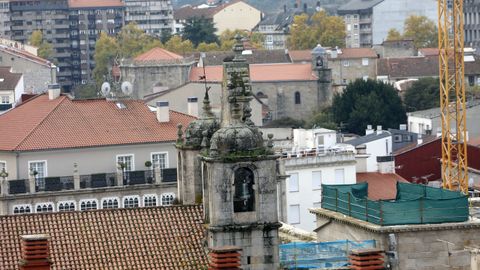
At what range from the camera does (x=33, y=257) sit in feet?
135

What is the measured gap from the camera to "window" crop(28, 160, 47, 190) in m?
81.9

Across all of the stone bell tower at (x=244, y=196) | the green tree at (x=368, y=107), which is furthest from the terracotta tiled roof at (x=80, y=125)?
the green tree at (x=368, y=107)

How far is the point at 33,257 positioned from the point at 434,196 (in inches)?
422

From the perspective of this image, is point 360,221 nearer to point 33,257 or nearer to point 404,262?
point 404,262

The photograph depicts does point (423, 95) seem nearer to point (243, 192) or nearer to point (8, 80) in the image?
point (8, 80)

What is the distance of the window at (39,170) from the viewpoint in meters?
81.9

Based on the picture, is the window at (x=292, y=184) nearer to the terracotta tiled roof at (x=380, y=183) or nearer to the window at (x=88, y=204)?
the terracotta tiled roof at (x=380, y=183)

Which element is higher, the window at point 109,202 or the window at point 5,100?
the window at point 5,100

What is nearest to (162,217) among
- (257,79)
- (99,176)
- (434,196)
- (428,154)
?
(434,196)

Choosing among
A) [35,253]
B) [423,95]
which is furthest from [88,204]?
[423,95]

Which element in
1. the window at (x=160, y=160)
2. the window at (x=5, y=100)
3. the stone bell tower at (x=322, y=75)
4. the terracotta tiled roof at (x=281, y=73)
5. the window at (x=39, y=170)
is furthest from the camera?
the terracotta tiled roof at (x=281, y=73)

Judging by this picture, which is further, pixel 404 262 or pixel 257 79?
pixel 257 79

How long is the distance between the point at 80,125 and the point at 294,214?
350 inches

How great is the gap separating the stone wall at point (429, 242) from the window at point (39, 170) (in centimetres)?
3797
